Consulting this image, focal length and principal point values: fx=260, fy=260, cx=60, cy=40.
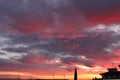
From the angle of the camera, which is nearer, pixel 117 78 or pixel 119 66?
pixel 117 78

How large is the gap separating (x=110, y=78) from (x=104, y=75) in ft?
11.3

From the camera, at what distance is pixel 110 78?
105 meters

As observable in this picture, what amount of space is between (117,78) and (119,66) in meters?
12.7

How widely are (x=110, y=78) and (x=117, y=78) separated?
323 cm

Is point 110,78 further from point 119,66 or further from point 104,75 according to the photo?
point 119,66

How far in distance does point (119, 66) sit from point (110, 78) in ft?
38.7

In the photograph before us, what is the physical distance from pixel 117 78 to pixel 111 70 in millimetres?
6755

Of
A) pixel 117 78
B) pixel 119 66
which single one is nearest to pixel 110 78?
pixel 117 78

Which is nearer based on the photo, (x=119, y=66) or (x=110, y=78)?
(x=110, y=78)

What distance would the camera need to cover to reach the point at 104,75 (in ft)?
354

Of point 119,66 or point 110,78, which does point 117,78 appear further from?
point 119,66

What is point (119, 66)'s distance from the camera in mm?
114812

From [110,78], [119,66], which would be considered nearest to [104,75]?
[110,78]
